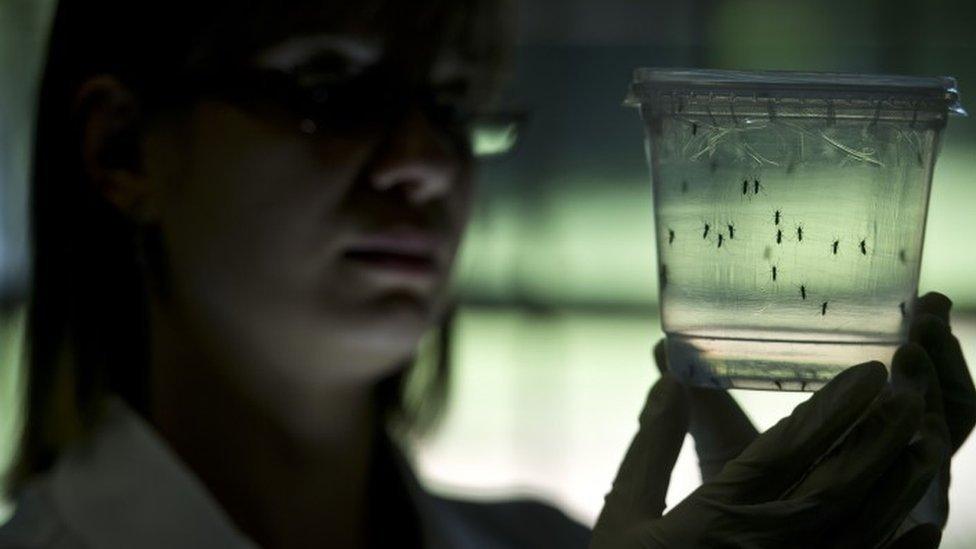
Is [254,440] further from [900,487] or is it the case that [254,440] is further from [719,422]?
[900,487]

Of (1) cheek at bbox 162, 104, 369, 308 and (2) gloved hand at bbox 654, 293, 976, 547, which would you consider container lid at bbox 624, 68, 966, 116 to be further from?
(1) cheek at bbox 162, 104, 369, 308

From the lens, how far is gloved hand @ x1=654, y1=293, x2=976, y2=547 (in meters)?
0.66

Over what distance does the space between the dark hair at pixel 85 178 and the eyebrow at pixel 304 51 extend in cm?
1

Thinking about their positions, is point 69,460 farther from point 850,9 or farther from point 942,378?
point 850,9

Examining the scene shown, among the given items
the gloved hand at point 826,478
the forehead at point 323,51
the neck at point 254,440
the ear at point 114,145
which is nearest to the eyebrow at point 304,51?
the forehead at point 323,51

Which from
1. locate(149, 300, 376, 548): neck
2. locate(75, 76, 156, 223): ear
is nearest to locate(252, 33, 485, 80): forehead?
locate(75, 76, 156, 223): ear

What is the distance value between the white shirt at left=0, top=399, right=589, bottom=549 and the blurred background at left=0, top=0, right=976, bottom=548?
0.89 feet

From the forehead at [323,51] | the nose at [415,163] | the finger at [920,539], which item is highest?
the forehead at [323,51]

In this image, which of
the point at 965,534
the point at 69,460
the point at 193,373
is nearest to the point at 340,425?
the point at 193,373

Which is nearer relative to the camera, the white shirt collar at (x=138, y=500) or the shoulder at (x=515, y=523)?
the white shirt collar at (x=138, y=500)

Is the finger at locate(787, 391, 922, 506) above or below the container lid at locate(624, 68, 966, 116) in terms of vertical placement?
below

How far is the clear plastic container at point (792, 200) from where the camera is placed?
1.80 ft

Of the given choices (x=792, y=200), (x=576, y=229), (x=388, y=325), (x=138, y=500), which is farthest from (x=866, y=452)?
(x=576, y=229)

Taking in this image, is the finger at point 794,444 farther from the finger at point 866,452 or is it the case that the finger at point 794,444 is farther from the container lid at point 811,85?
the container lid at point 811,85
